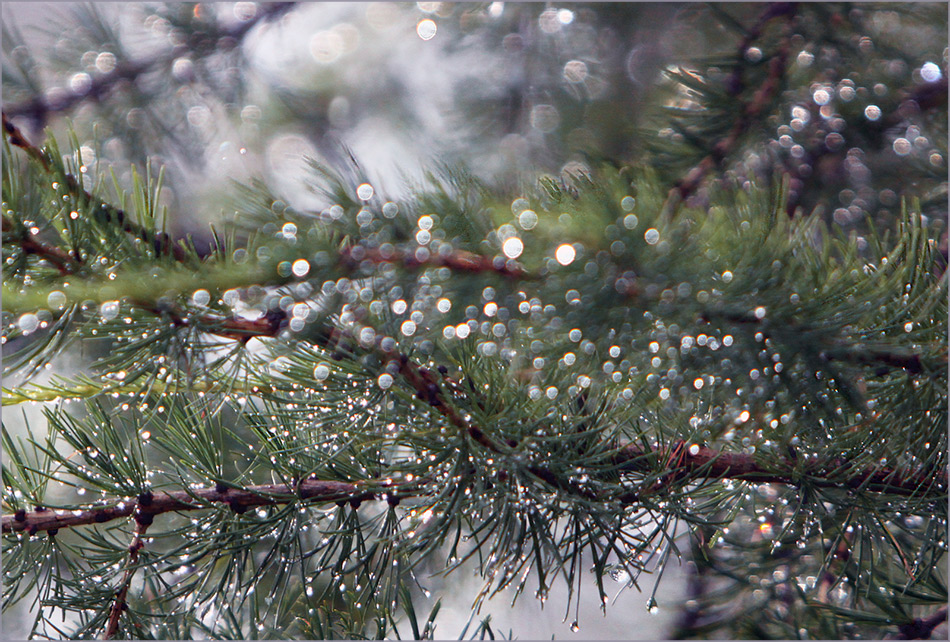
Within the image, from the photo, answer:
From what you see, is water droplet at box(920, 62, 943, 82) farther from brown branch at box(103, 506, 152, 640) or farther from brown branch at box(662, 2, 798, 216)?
brown branch at box(103, 506, 152, 640)

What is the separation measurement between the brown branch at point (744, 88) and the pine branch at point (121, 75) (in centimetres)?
57

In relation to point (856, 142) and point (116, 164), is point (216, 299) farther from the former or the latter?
point (116, 164)

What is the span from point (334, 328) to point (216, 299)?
0.13ft

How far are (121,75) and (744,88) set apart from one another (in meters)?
0.72

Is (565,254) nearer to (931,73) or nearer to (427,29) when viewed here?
(931,73)

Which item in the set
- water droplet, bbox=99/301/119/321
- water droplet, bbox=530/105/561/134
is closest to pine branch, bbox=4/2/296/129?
water droplet, bbox=530/105/561/134

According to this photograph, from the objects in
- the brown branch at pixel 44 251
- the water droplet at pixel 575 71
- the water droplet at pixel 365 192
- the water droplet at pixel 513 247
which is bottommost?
the water droplet at pixel 513 247

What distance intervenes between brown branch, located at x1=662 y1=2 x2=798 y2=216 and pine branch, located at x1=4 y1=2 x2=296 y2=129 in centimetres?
57

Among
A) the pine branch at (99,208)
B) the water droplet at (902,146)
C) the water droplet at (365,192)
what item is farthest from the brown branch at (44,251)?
the water droplet at (902,146)

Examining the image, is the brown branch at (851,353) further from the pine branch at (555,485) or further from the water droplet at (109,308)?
the water droplet at (109,308)

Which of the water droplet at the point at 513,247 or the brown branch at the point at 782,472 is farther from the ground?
the water droplet at the point at 513,247

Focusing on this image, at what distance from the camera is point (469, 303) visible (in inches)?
7.9

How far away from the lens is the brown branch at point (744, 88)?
1.60ft

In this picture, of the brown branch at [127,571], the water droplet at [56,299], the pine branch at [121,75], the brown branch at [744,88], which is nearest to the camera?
the water droplet at [56,299]
